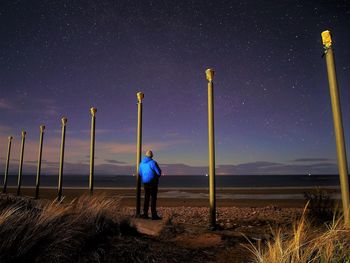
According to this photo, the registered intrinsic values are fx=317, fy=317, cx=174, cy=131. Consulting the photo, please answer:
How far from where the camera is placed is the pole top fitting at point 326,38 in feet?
20.1

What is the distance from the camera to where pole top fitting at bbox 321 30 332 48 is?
6.14 meters

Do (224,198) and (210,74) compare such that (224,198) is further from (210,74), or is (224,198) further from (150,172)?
(210,74)

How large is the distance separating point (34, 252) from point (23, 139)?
21.9 metres

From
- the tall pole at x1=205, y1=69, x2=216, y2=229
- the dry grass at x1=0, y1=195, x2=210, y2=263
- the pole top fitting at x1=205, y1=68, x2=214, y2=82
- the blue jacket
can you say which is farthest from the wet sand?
the dry grass at x1=0, y1=195, x2=210, y2=263

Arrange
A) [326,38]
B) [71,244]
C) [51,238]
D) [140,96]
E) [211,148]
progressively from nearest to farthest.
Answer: [51,238] → [71,244] → [326,38] → [211,148] → [140,96]

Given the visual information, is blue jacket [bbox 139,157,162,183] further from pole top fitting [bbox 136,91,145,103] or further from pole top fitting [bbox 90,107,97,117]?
pole top fitting [bbox 90,107,97,117]

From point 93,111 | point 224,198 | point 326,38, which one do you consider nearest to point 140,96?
point 93,111

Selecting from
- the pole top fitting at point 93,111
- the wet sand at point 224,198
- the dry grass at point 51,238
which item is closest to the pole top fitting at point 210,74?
the dry grass at point 51,238

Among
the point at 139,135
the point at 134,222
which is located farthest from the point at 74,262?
the point at 139,135

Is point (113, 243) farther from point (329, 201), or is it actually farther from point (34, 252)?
point (329, 201)

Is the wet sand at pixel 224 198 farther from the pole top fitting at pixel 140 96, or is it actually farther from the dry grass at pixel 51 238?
the dry grass at pixel 51 238

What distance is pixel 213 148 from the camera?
854 centimetres

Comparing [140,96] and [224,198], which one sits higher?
[140,96]

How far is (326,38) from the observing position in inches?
245
